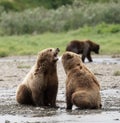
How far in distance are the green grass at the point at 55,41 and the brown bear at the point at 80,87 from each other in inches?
925

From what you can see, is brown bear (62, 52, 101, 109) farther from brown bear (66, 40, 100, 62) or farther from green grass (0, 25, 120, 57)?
green grass (0, 25, 120, 57)

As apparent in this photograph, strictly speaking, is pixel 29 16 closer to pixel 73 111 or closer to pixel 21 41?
pixel 21 41

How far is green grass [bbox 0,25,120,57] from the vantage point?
39625 mm

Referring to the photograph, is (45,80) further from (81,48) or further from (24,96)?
(81,48)

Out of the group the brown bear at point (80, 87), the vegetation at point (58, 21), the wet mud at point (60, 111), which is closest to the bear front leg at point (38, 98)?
the wet mud at point (60, 111)

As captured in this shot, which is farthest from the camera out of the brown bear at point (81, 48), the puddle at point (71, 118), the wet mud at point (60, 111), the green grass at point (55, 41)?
the green grass at point (55, 41)

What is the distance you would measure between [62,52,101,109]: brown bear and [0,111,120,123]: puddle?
1.64ft

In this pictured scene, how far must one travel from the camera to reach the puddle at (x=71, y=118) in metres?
12.4

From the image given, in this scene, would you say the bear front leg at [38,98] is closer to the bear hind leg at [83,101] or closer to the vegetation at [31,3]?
the bear hind leg at [83,101]

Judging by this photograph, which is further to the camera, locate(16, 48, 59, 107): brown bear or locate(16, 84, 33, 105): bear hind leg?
locate(16, 84, 33, 105): bear hind leg

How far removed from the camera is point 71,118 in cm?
1279

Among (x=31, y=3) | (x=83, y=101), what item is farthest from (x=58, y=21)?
(x=83, y=101)

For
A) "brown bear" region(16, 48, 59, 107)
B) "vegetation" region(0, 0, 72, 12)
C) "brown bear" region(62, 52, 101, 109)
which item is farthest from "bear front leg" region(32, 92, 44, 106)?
"vegetation" region(0, 0, 72, 12)

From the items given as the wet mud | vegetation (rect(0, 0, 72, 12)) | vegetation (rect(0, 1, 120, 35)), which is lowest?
the wet mud
